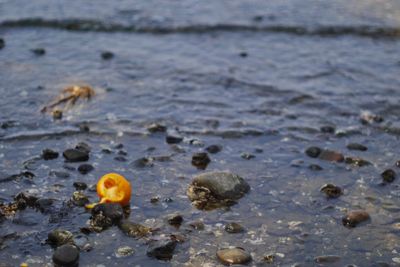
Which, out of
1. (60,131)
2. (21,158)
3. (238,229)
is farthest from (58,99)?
(238,229)

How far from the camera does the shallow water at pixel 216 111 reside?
6242 millimetres

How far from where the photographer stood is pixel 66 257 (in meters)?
5.57

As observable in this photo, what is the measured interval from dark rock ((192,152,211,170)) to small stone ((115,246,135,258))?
6.66 ft

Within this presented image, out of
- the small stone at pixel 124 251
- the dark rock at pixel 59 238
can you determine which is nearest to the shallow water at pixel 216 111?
the small stone at pixel 124 251

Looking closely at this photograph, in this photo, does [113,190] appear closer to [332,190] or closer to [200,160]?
[200,160]

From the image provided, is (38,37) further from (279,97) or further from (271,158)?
(271,158)

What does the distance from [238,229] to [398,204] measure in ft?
6.54

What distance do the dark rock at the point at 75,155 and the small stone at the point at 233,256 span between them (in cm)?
261

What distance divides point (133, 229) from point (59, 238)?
0.76 m

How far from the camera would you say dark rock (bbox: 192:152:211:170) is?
25.2 ft

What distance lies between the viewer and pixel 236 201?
271 inches

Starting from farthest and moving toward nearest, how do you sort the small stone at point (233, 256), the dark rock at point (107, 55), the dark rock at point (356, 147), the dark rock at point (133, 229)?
1. the dark rock at point (107, 55)
2. the dark rock at point (356, 147)
3. the dark rock at point (133, 229)
4. the small stone at point (233, 256)

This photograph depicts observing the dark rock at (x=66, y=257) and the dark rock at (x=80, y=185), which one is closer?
the dark rock at (x=66, y=257)

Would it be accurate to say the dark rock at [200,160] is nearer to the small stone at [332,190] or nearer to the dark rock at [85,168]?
the dark rock at [85,168]
